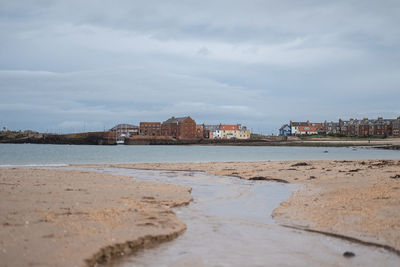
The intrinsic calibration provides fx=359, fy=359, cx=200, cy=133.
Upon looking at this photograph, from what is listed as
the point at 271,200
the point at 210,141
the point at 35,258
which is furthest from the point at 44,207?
the point at 210,141

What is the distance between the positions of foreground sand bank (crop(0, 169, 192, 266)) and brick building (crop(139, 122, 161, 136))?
6378 inches

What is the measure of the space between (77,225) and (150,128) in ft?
559

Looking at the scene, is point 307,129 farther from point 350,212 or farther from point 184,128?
point 350,212

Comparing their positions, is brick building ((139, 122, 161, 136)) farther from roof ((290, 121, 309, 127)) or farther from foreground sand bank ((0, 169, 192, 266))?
foreground sand bank ((0, 169, 192, 266))

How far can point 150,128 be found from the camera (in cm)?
17712

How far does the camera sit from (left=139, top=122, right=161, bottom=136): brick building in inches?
6877

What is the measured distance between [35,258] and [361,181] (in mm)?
15810

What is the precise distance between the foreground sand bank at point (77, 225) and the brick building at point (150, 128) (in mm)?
162010

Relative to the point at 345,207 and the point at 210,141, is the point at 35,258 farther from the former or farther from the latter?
the point at 210,141

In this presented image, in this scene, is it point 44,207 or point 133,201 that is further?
point 133,201

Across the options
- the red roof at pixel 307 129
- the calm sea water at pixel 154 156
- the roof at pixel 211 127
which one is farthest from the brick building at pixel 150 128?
the calm sea water at pixel 154 156

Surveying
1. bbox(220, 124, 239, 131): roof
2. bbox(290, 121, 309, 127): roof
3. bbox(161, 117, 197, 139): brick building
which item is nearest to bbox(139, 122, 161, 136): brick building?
bbox(161, 117, 197, 139): brick building

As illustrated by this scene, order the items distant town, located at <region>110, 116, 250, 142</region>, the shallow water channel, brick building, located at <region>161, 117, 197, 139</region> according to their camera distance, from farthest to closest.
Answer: distant town, located at <region>110, 116, 250, 142</region>
brick building, located at <region>161, 117, 197, 139</region>
the shallow water channel

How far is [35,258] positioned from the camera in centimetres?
594
